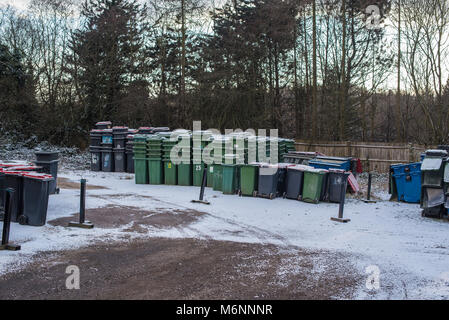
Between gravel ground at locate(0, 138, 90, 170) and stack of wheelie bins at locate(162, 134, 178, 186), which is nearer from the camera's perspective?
stack of wheelie bins at locate(162, 134, 178, 186)

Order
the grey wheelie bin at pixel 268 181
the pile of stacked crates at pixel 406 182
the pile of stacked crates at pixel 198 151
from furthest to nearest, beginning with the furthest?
the pile of stacked crates at pixel 198 151, the grey wheelie bin at pixel 268 181, the pile of stacked crates at pixel 406 182

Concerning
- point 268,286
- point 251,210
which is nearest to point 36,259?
point 268,286

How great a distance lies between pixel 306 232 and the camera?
857 cm

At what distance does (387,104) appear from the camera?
31.3m

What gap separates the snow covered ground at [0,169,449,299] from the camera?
19.6 feet

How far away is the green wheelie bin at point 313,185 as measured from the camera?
38.2ft

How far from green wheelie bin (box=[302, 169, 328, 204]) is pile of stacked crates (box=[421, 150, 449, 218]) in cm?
265

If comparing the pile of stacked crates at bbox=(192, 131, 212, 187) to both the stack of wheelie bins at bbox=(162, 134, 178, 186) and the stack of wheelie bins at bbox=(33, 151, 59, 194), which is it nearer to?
the stack of wheelie bins at bbox=(162, 134, 178, 186)

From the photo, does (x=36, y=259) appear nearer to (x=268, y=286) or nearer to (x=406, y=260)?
(x=268, y=286)

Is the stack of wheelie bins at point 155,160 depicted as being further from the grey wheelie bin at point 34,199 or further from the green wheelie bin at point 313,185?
the grey wheelie bin at point 34,199

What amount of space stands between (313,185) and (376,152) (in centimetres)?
955

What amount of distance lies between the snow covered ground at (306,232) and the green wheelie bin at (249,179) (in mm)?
360

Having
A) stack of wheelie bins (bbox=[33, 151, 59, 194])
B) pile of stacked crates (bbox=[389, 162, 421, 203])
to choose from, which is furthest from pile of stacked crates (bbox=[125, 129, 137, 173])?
pile of stacked crates (bbox=[389, 162, 421, 203])

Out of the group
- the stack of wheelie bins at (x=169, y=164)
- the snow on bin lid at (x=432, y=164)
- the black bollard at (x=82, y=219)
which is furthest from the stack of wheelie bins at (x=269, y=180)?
the black bollard at (x=82, y=219)
